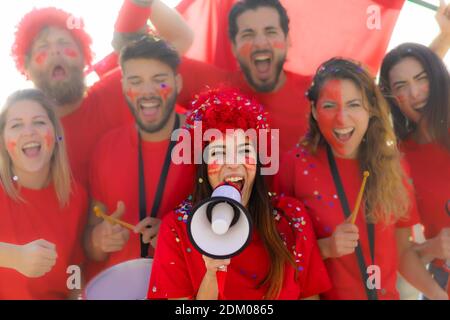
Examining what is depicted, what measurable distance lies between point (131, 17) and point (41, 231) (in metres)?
1.32

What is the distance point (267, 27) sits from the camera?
3240 mm

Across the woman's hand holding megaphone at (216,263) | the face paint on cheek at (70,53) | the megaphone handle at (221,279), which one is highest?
the face paint on cheek at (70,53)

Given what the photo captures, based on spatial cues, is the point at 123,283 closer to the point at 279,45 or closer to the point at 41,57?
the point at 41,57

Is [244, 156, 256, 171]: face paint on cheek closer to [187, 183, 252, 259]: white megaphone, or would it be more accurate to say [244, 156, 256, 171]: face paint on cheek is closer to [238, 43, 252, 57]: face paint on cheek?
[187, 183, 252, 259]: white megaphone

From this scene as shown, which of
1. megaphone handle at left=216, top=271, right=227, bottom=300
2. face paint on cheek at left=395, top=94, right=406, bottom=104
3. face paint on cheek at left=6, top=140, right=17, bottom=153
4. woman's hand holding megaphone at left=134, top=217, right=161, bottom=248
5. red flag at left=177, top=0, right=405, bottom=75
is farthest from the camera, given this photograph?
red flag at left=177, top=0, right=405, bottom=75

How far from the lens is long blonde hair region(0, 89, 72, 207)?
10.0 feet

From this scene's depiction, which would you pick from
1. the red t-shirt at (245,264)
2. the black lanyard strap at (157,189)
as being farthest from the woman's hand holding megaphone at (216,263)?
the black lanyard strap at (157,189)

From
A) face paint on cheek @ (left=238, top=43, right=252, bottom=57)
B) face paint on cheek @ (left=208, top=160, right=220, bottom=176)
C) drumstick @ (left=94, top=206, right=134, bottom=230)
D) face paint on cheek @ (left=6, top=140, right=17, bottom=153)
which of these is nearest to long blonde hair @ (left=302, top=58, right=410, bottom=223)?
face paint on cheek @ (left=238, top=43, right=252, bottom=57)

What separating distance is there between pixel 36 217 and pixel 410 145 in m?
2.20

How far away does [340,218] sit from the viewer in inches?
123

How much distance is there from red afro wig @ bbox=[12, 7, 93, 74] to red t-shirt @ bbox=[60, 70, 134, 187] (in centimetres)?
27

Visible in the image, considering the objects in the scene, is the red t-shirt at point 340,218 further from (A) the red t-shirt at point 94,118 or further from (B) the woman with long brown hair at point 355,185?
(A) the red t-shirt at point 94,118

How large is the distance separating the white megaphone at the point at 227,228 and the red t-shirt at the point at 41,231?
1.05 metres

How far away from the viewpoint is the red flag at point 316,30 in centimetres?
338
